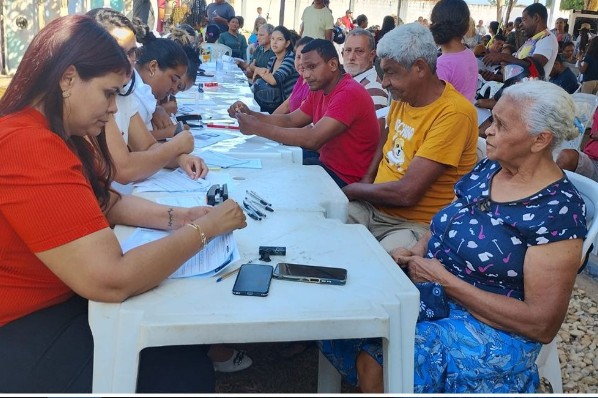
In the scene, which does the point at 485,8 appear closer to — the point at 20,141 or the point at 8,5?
the point at 8,5

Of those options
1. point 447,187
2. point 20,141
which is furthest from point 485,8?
point 20,141

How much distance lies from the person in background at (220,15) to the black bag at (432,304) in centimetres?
964

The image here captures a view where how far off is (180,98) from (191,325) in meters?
3.63

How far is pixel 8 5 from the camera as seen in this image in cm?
848

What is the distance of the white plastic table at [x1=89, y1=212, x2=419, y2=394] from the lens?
1.18 m

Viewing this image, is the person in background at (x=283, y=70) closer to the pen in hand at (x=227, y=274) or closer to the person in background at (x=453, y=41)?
the person in background at (x=453, y=41)

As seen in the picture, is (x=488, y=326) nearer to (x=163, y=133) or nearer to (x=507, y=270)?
(x=507, y=270)

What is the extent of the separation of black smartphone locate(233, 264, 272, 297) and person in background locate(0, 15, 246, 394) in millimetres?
136

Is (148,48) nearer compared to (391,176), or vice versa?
(391,176)

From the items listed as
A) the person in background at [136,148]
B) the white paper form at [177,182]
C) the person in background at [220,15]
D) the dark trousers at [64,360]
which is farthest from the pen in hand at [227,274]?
the person in background at [220,15]

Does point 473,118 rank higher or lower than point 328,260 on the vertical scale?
higher

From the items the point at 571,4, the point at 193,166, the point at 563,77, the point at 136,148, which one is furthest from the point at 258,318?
the point at 571,4

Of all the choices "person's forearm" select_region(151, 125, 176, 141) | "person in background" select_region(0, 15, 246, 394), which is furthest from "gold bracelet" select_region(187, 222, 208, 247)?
"person's forearm" select_region(151, 125, 176, 141)

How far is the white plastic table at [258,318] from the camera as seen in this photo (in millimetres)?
1183
